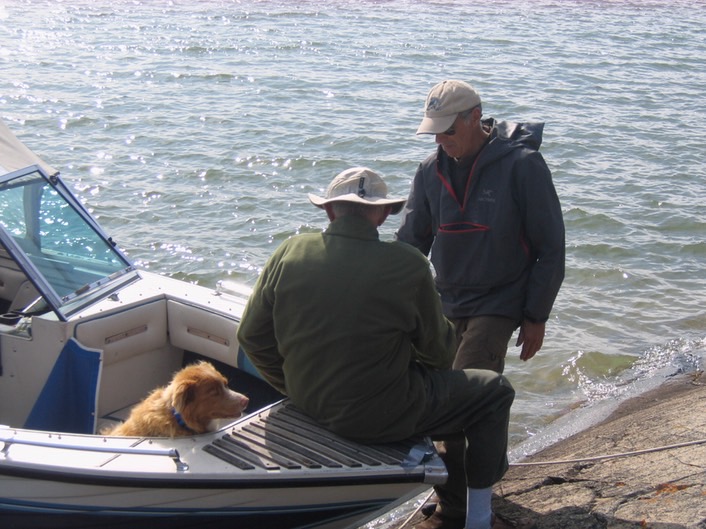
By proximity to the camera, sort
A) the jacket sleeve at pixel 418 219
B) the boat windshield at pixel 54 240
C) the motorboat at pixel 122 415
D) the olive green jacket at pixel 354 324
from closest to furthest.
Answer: the olive green jacket at pixel 354 324
the motorboat at pixel 122 415
the jacket sleeve at pixel 418 219
the boat windshield at pixel 54 240

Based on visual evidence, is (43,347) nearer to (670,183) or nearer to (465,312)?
(465,312)

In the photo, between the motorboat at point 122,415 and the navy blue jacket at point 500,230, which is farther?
the navy blue jacket at point 500,230

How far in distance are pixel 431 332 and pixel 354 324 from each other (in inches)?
13.9

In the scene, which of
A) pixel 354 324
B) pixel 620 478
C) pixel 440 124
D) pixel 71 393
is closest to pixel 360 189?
pixel 354 324

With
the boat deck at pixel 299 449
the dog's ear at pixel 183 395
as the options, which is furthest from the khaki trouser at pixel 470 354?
the dog's ear at pixel 183 395

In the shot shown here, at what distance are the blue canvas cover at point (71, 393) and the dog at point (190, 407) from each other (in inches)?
31.2

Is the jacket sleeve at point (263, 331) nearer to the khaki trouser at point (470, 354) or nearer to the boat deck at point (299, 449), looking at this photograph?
the boat deck at point (299, 449)

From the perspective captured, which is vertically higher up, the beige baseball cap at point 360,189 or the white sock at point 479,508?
the beige baseball cap at point 360,189

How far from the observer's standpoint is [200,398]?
3.89m

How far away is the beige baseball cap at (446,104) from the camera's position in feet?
14.0

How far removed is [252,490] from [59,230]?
2314mm

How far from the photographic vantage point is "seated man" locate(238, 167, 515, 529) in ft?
11.6

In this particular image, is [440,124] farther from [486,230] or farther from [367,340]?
[367,340]

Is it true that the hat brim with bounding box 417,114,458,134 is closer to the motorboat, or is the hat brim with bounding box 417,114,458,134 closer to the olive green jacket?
the olive green jacket
